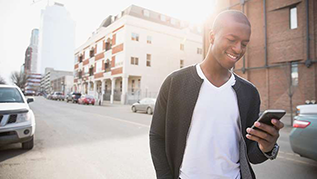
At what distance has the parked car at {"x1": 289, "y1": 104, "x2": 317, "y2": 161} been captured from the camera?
3770 millimetres

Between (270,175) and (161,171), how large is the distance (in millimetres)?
3339

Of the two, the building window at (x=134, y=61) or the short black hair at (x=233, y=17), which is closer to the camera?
the short black hair at (x=233, y=17)

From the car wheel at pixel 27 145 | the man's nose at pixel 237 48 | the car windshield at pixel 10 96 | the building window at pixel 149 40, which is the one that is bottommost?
the car wheel at pixel 27 145

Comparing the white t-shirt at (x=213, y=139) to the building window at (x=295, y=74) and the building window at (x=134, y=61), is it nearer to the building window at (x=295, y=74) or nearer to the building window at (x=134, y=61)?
the building window at (x=295, y=74)

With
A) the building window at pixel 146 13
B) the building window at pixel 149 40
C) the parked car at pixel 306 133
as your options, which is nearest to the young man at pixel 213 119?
the parked car at pixel 306 133

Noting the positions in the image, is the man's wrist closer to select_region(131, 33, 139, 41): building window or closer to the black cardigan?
the black cardigan

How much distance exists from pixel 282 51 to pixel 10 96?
53.7 ft

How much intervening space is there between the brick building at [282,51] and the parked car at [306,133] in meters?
9.17

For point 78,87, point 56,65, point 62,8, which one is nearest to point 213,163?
point 78,87

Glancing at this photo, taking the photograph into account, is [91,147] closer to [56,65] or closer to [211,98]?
[211,98]

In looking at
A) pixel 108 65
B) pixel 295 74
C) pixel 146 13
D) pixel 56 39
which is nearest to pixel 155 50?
pixel 146 13

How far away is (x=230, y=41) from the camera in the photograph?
55.3 inches

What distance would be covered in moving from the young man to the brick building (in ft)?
41.2

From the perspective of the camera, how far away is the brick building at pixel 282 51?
527 inches
